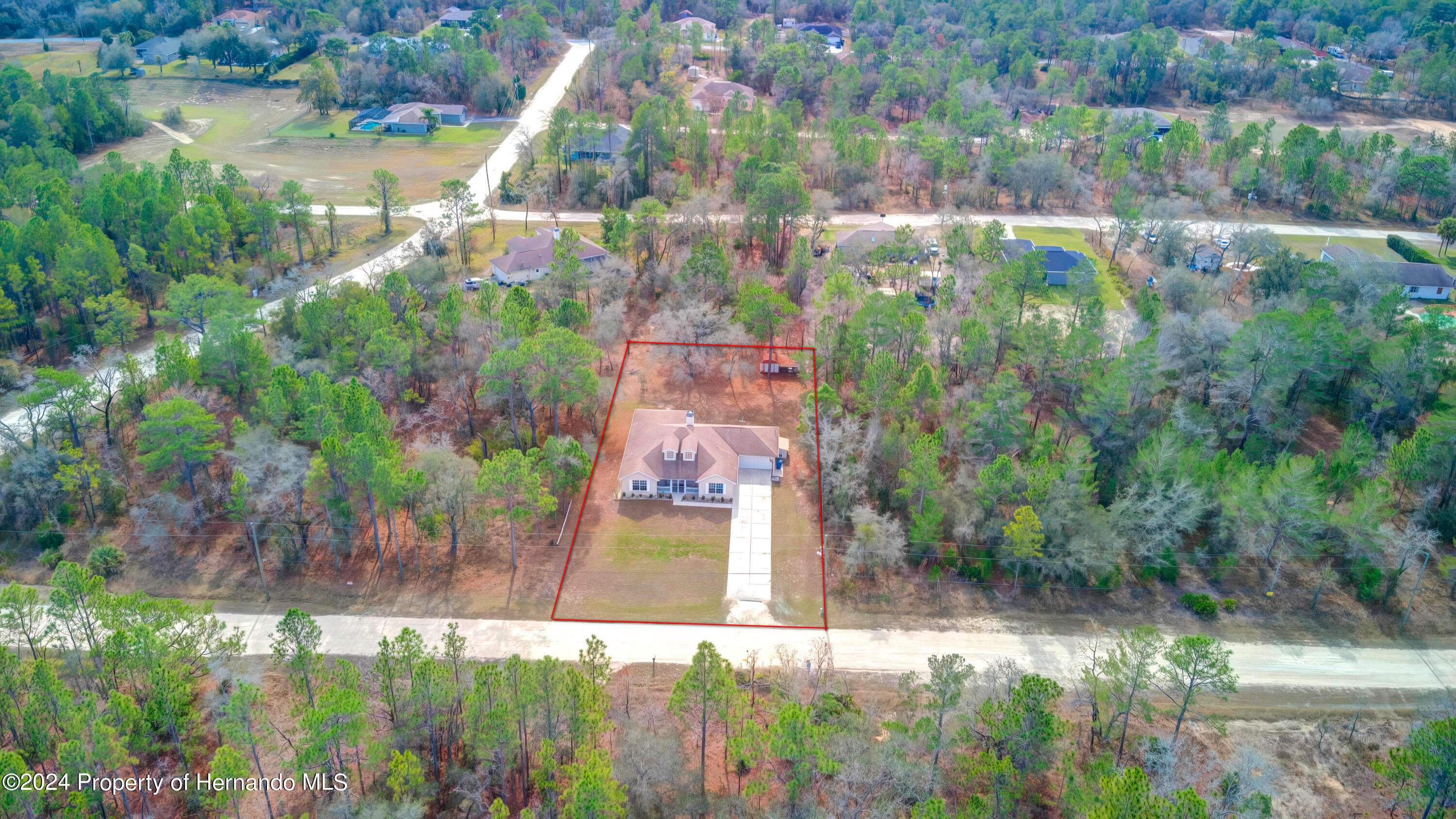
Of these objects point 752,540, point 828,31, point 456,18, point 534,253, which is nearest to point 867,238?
point 534,253

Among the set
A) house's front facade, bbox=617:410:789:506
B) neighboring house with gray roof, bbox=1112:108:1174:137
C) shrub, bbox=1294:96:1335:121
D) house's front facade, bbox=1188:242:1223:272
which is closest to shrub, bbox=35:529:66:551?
house's front facade, bbox=617:410:789:506

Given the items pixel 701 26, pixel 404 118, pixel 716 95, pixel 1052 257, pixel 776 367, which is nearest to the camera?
pixel 776 367

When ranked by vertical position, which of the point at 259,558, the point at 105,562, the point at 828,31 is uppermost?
the point at 828,31

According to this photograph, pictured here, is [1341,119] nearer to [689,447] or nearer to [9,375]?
[689,447]

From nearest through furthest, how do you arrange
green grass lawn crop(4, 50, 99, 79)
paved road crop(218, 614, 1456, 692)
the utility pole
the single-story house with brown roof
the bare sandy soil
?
1. paved road crop(218, 614, 1456, 692)
2. the utility pole
3. the single-story house with brown roof
4. the bare sandy soil
5. green grass lawn crop(4, 50, 99, 79)

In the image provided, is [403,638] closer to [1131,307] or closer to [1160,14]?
[1131,307]

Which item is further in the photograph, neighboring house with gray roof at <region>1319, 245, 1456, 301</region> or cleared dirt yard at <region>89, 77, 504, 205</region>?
cleared dirt yard at <region>89, 77, 504, 205</region>

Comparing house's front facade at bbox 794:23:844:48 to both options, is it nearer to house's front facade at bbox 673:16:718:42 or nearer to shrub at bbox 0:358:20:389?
house's front facade at bbox 673:16:718:42
